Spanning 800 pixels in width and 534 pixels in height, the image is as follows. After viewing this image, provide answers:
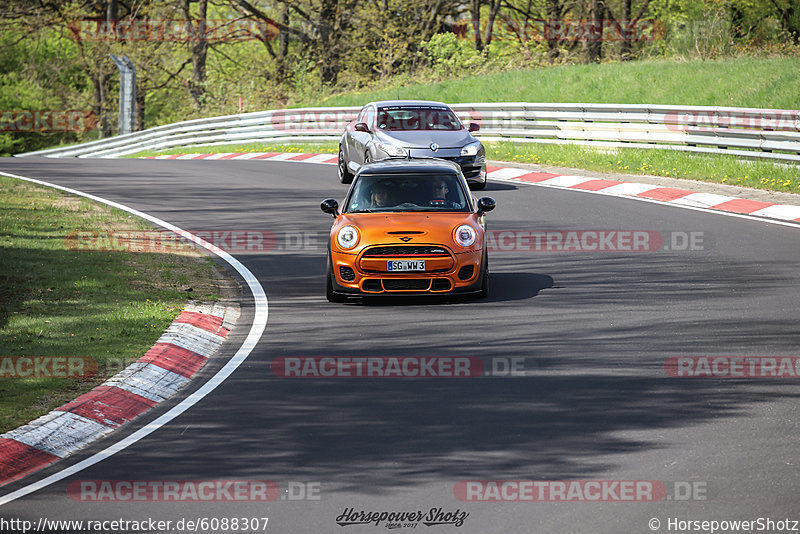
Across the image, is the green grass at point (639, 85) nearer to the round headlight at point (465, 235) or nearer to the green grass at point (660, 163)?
the green grass at point (660, 163)

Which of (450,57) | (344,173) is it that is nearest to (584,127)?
(344,173)

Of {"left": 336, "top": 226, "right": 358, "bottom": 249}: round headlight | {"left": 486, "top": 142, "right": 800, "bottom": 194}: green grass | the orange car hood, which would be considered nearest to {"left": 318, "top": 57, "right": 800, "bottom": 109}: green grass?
{"left": 486, "top": 142, "right": 800, "bottom": 194}: green grass

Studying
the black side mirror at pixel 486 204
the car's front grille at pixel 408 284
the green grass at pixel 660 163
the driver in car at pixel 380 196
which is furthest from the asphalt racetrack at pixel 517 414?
the green grass at pixel 660 163

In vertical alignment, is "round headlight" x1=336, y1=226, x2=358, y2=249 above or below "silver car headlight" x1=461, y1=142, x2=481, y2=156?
below

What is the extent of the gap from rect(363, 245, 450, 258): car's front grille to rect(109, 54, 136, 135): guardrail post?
3248cm

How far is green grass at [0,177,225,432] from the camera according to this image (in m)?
9.59

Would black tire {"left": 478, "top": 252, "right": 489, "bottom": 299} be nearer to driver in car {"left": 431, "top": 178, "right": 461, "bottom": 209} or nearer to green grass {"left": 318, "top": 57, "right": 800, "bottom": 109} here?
driver in car {"left": 431, "top": 178, "right": 461, "bottom": 209}

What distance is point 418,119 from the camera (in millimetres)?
→ 23109

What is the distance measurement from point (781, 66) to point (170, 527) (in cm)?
2577

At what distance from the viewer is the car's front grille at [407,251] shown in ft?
42.2

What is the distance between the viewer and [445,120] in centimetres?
2330

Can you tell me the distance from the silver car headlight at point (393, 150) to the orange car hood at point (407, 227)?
7804 mm

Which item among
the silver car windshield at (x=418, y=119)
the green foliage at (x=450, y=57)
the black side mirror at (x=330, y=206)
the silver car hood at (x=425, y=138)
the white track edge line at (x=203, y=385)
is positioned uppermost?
the green foliage at (x=450, y=57)

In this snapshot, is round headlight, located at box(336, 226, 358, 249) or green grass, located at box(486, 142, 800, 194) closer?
round headlight, located at box(336, 226, 358, 249)
